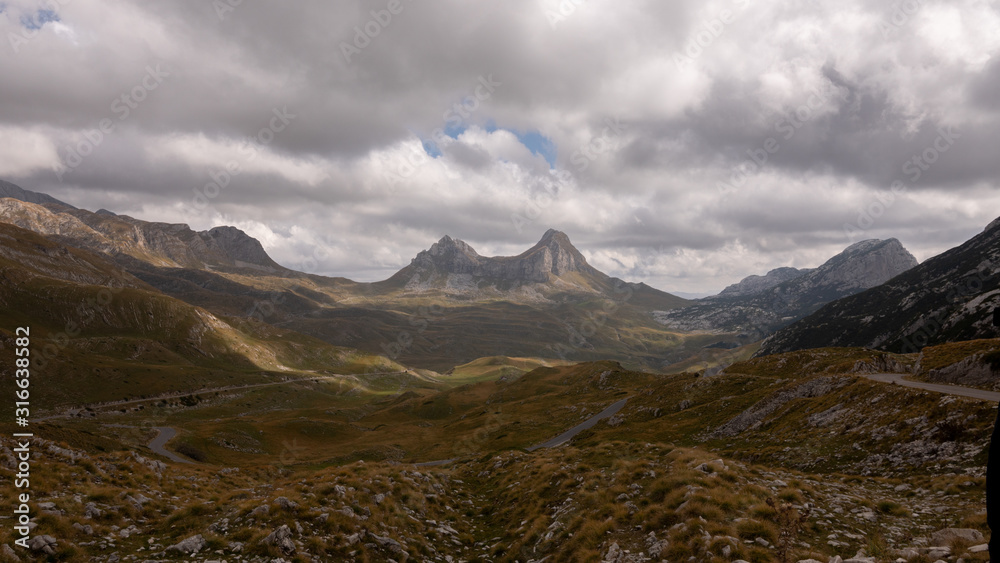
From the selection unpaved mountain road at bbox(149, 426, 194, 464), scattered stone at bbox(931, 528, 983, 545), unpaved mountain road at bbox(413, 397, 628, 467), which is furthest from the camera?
unpaved mountain road at bbox(149, 426, 194, 464)

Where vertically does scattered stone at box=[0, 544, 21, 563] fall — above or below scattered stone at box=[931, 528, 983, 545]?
above

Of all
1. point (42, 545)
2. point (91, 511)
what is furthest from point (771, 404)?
point (42, 545)

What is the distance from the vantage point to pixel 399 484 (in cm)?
2503

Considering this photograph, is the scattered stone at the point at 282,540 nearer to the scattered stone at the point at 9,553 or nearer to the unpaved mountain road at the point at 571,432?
the scattered stone at the point at 9,553

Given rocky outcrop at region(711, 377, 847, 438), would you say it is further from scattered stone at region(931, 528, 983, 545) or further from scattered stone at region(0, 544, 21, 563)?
scattered stone at region(0, 544, 21, 563)

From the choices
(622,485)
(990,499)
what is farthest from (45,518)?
(990,499)

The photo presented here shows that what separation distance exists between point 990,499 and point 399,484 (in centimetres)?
2494

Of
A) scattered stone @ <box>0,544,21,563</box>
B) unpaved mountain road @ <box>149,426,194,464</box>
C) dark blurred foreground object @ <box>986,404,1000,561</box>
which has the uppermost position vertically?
dark blurred foreground object @ <box>986,404,1000,561</box>

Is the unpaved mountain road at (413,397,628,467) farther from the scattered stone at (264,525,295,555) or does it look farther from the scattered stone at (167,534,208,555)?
the scattered stone at (167,534,208,555)

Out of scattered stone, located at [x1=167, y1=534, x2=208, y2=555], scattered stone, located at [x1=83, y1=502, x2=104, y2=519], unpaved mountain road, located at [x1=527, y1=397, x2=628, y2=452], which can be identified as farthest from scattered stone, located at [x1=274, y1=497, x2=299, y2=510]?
unpaved mountain road, located at [x1=527, y1=397, x2=628, y2=452]

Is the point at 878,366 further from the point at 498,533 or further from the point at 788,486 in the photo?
the point at 498,533

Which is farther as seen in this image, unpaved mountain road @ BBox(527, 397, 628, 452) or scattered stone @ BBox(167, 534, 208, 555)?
unpaved mountain road @ BBox(527, 397, 628, 452)

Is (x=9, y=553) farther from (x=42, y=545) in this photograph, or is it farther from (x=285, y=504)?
(x=285, y=504)

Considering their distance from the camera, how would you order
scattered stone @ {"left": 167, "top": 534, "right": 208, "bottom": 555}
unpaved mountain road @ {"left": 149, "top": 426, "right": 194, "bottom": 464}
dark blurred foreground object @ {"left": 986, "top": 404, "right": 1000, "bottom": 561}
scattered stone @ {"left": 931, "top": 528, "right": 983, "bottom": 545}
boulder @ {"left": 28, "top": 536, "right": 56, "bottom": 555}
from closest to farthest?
dark blurred foreground object @ {"left": 986, "top": 404, "right": 1000, "bottom": 561}
scattered stone @ {"left": 931, "top": 528, "right": 983, "bottom": 545}
boulder @ {"left": 28, "top": 536, "right": 56, "bottom": 555}
scattered stone @ {"left": 167, "top": 534, "right": 208, "bottom": 555}
unpaved mountain road @ {"left": 149, "top": 426, "right": 194, "bottom": 464}
